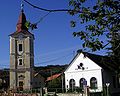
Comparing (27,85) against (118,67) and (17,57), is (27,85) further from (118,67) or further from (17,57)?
(118,67)

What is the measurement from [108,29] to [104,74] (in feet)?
145

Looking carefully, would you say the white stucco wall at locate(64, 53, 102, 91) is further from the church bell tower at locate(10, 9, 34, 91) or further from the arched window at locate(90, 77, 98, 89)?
the church bell tower at locate(10, 9, 34, 91)

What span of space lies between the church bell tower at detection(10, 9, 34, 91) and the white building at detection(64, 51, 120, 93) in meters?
20.0

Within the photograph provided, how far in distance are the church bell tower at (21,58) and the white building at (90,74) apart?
2002 centimetres

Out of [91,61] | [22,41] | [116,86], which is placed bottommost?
[116,86]

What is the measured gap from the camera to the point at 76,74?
5756 centimetres

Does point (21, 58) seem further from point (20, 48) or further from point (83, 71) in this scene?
point (83, 71)

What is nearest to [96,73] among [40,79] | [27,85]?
[27,85]

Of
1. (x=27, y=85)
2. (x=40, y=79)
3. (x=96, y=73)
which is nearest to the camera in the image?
(x=96, y=73)

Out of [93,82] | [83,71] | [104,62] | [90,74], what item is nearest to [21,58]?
[83,71]

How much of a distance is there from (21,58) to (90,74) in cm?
2766

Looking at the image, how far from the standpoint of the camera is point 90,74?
5531 cm

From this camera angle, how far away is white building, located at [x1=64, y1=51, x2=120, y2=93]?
54.2m

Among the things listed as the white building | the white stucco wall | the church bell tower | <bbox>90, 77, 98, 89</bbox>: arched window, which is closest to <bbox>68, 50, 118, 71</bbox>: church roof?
the white building
